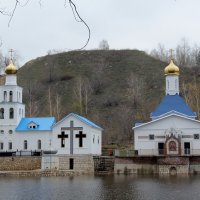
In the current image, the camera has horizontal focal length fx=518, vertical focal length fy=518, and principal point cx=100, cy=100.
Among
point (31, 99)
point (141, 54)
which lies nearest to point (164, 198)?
point (31, 99)

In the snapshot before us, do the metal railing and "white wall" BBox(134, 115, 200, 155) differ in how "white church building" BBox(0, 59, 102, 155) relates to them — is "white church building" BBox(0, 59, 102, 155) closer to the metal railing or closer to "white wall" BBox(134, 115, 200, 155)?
"white wall" BBox(134, 115, 200, 155)

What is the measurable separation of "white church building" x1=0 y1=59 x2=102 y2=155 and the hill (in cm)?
1522

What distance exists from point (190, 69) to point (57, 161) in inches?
1830

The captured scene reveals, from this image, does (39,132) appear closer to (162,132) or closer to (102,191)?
(162,132)

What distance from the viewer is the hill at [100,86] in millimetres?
70625

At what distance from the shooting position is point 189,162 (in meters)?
42.2

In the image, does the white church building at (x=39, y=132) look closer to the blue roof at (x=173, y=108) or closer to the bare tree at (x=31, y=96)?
the blue roof at (x=173, y=108)

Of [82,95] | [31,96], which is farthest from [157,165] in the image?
[31,96]

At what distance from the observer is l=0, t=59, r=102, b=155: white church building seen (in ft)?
148

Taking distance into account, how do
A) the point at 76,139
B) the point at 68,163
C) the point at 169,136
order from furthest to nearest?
the point at 76,139 < the point at 68,163 < the point at 169,136

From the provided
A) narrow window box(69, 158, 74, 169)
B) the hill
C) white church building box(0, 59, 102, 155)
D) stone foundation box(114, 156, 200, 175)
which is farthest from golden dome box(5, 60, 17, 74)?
the hill

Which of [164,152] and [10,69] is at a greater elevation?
[10,69]

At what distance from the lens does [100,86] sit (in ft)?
274

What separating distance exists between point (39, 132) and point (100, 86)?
3632 centimetres
